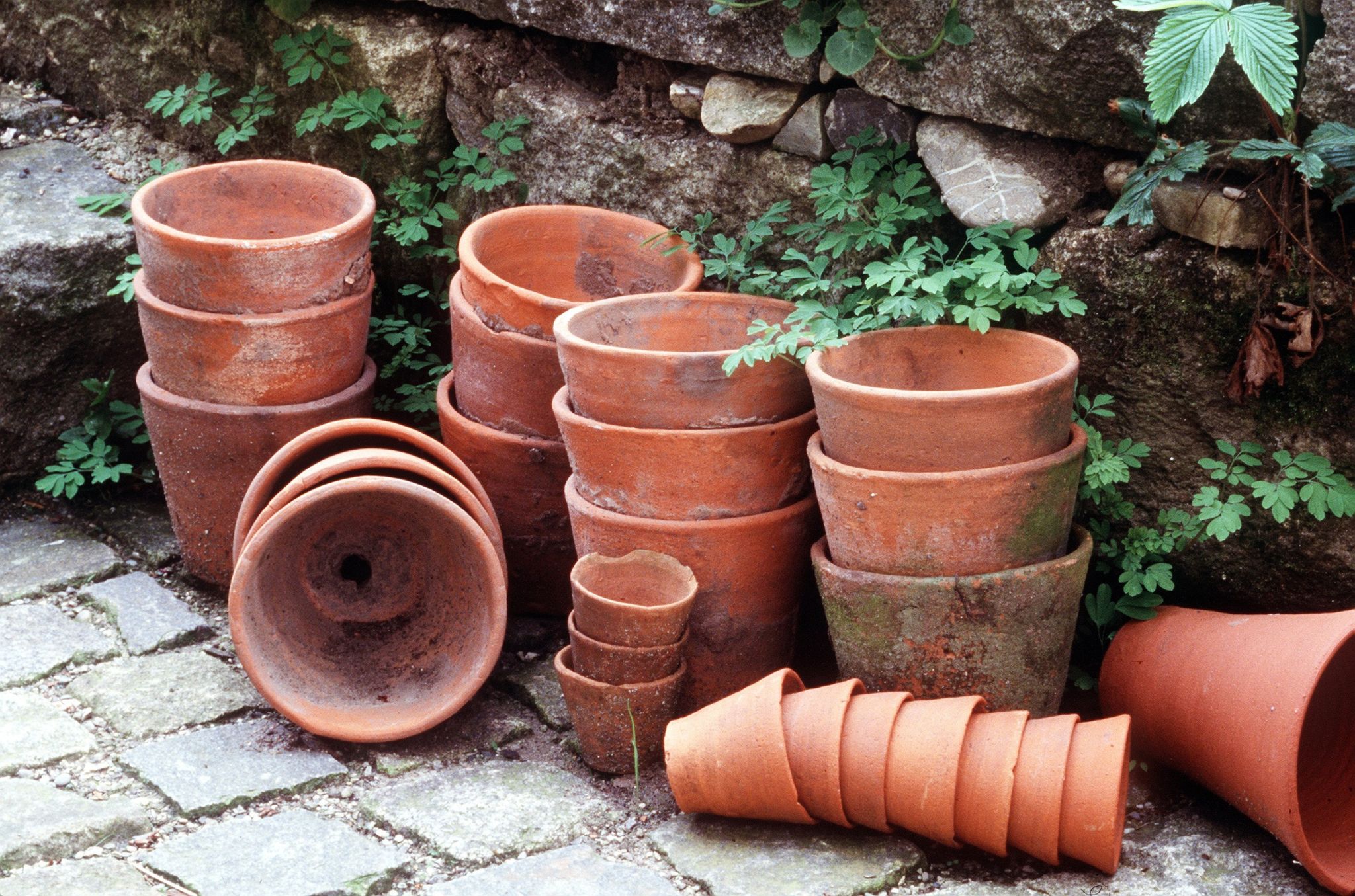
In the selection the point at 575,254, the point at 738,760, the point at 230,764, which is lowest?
the point at 230,764

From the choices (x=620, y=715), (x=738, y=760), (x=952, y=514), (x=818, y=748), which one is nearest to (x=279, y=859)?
(x=620, y=715)

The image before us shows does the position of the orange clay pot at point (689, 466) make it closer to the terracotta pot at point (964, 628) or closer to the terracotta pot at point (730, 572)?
the terracotta pot at point (730, 572)

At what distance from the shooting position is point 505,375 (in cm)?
329

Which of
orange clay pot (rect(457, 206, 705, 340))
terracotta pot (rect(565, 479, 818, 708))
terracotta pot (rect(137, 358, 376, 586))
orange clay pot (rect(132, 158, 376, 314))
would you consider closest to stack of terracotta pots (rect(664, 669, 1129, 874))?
terracotta pot (rect(565, 479, 818, 708))

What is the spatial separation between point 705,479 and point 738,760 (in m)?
0.61

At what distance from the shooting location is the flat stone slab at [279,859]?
95.7 inches

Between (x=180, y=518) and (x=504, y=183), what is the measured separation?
3.95ft

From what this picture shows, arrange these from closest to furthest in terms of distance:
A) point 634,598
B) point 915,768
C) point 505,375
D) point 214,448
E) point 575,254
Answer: point 915,768 → point 634,598 → point 505,375 → point 214,448 → point 575,254

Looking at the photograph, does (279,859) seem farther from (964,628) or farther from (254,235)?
(254,235)

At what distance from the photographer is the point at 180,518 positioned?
3549 mm

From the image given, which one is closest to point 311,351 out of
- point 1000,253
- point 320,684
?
point 320,684

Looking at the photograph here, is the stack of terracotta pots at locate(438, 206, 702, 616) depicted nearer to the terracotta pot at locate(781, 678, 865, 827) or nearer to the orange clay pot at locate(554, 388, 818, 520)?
the orange clay pot at locate(554, 388, 818, 520)

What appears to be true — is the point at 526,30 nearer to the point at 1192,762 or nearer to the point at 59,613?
the point at 59,613

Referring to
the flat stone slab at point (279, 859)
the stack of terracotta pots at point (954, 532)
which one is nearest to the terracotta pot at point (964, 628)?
the stack of terracotta pots at point (954, 532)
